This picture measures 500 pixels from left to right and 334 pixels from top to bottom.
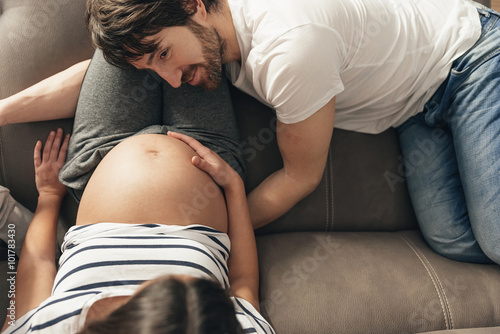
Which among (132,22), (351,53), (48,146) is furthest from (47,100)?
(351,53)

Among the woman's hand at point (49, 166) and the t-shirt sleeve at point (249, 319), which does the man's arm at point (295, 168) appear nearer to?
the t-shirt sleeve at point (249, 319)

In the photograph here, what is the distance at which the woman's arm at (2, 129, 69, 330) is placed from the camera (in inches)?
35.3

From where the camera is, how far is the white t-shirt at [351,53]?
920 millimetres

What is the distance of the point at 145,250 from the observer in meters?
0.80

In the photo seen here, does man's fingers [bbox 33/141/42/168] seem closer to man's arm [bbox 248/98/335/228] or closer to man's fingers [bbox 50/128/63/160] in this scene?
man's fingers [bbox 50/128/63/160]

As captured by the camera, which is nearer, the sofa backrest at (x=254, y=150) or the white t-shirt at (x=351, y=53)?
the white t-shirt at (x=351, y=53)

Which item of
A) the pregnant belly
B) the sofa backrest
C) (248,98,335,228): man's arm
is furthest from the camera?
the sofa backrest

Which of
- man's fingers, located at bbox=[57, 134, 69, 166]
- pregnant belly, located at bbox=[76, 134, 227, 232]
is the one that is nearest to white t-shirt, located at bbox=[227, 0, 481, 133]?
pregnant belly, located at bbox=[76, 134, 227, 232]

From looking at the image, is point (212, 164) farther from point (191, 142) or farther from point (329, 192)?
point (329, 192)

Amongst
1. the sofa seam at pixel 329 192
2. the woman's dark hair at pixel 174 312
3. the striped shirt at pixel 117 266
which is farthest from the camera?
the sofa seam at pixel 329 192

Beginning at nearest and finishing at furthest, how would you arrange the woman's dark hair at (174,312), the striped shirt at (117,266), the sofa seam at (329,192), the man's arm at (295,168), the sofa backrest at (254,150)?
the woman's dark hair at (174,312) → the striped shirt at (117,266) → the man's arm at (295,168) → the sofa backrest at (254,150) → the sofa seam at (329,192)

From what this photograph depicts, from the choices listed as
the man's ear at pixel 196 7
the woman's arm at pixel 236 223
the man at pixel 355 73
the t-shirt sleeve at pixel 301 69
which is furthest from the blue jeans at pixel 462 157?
the man's ear at pixel 196 7

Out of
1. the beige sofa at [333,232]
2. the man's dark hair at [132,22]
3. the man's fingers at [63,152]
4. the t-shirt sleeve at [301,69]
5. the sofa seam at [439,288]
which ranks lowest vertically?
the sofa seam at [439,288]

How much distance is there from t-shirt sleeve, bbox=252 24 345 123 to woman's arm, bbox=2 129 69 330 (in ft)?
1.92
